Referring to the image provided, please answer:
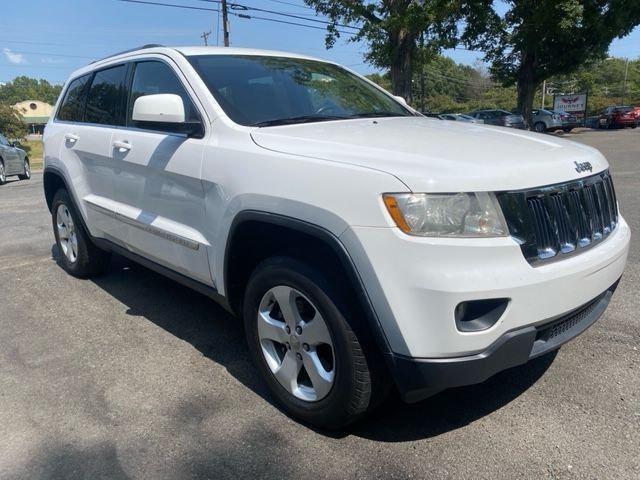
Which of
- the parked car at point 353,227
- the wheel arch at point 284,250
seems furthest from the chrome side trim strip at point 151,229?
the wheel arch at point 284,250

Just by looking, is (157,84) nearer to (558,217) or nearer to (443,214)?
(443,214)

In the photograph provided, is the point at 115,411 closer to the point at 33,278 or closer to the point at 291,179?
the point at 291,179

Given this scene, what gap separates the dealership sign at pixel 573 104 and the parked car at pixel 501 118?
9.86m

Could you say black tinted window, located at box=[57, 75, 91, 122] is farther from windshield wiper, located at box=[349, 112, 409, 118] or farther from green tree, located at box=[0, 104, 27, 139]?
green tree, located at box=[0, 104, 27, 139]

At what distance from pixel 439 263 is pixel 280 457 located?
1172 mm

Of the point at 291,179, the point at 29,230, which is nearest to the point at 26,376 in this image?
the point at 291,179

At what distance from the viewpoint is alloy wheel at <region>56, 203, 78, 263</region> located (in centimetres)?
513

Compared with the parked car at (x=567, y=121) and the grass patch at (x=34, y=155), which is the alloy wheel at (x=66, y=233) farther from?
the parked car at (x=567, y=121)

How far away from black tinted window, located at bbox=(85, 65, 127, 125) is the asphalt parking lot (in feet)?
4.98

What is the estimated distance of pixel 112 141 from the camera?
404cm

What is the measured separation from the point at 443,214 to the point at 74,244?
3.99 metres

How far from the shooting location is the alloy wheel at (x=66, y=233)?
16.8 ft

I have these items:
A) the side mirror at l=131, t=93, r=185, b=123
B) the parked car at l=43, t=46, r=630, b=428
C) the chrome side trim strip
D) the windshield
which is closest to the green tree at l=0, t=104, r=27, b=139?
the chrome side trim strip

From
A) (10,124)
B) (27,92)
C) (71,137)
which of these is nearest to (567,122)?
(71,137)
